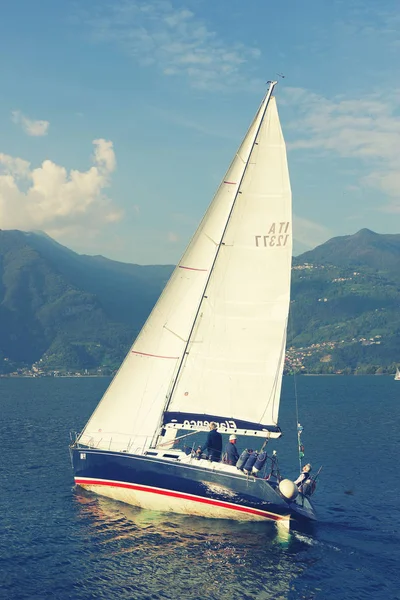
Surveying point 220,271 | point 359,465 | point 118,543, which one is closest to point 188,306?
point 220,271

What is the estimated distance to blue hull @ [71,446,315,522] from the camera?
3112 centimetres

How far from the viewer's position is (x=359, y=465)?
5141 cm

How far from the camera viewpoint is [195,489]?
31906mm

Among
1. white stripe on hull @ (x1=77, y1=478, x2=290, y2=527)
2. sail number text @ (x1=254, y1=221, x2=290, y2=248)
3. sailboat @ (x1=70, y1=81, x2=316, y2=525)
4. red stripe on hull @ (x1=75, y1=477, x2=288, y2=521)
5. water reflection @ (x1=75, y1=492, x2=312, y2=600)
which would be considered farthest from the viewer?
sail number text @ (x1=254, y1=221, x2=290, y2=248)

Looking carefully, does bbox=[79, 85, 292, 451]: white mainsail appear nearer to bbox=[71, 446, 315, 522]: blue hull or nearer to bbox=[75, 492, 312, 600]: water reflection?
bbox=[71, 446, 315, 522]: blue hull

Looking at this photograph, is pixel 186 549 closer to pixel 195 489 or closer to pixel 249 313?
pixel 195 489

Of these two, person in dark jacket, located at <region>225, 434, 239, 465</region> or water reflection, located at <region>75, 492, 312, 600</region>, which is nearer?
water reflection, located at <region>75, 492, 312, 600</region>

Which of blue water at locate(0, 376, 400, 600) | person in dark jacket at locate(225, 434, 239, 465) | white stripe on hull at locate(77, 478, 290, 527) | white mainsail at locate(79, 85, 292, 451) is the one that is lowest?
blue water at locate(0, 376, 400, 600)

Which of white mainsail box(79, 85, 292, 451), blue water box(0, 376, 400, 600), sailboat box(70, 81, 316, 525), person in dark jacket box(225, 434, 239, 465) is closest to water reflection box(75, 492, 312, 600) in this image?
blue water box(0, 376, 400, 600)

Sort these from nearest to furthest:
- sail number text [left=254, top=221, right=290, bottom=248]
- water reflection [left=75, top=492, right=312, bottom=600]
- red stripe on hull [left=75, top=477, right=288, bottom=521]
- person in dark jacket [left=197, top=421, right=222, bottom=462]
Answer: water reflection [left=75, top=492, right=312, bottom=600]
red stripe on hull [left=75, top=477, right=288, bottom=521]
sail number text [left=254, top=221, right=290, bottom=248]
person in dark jacket [left=197, top=421, right=222, bottom=462]

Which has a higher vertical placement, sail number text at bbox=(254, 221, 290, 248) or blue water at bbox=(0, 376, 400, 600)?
sail number text at bbox=(254, 221, 290, 248)

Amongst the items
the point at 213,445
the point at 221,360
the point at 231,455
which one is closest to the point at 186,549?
the point at 231,455

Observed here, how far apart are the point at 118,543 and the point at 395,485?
23960mm

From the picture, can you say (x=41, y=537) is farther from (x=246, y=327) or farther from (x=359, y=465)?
(x=359, y=465)
